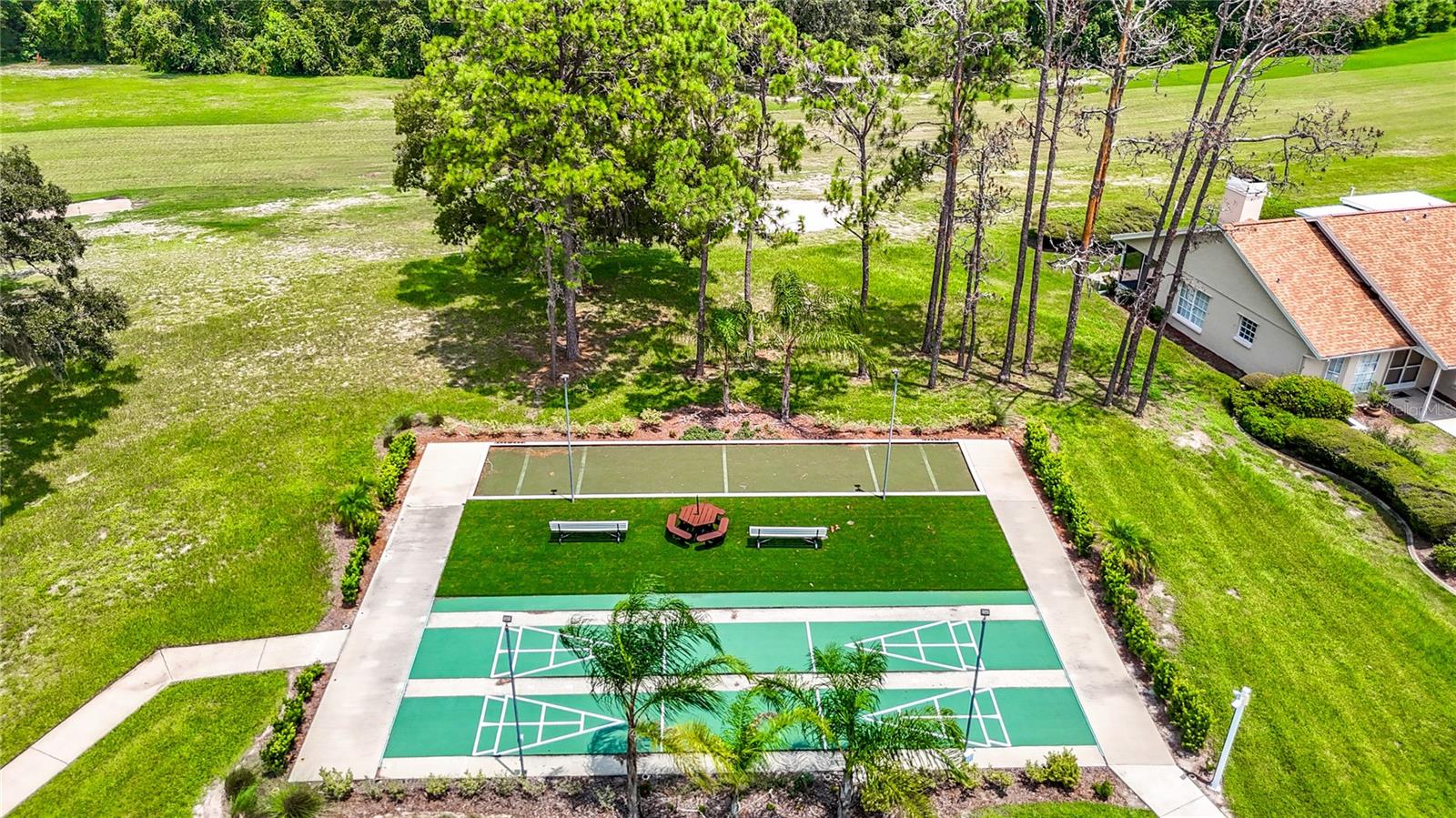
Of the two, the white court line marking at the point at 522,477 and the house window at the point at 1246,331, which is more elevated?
the house window at the point at 1246,331

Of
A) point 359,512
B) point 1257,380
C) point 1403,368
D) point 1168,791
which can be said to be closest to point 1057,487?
point 1168,791

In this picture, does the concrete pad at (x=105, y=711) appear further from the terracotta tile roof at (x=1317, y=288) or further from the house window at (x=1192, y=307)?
the house window at (x=1192, y=307)

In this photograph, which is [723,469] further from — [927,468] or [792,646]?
[792,646]

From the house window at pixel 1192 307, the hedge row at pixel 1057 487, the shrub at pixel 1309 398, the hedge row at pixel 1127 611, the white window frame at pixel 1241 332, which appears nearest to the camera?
the hedge row at pixel 1127 611

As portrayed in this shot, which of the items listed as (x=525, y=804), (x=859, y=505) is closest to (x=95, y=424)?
(x=525, y=804)

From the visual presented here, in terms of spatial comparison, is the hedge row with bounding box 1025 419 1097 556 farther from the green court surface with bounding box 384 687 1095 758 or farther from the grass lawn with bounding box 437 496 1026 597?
the green court surface with bounding box 384 687 1095 758

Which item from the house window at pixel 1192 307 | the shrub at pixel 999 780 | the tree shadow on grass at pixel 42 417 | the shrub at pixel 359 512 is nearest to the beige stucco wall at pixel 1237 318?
the house window at pixel 1192 307

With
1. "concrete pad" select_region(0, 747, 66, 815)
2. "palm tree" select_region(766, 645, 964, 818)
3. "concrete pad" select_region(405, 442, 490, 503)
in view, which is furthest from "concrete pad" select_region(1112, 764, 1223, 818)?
Result: "concrete pad" select_region(0, 747, 66, 815)
